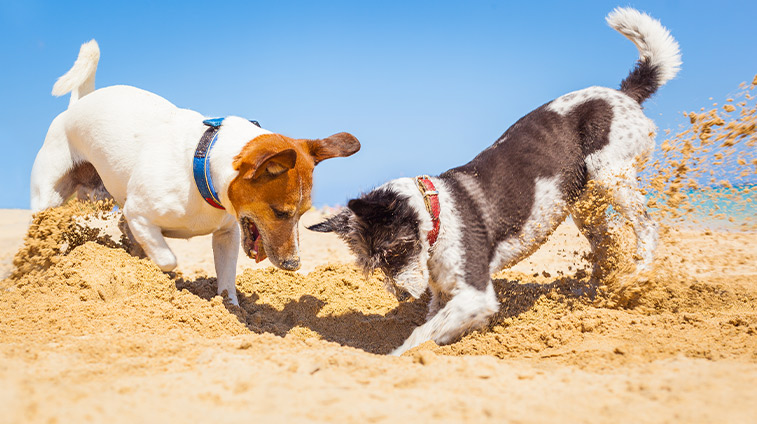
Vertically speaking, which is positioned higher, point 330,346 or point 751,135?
point 751,135

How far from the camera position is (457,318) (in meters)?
3.83

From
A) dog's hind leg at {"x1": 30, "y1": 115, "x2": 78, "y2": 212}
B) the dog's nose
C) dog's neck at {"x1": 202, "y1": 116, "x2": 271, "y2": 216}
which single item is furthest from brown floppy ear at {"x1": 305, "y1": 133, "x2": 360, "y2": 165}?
dog's hind leg at {"x1": 30, "y1": 115, "x2": 78, "y2": 212}

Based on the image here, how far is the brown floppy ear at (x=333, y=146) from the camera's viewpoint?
415 centimetres

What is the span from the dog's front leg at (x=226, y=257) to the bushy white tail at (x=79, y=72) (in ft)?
7.93

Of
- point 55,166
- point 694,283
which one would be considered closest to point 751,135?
point 694,283

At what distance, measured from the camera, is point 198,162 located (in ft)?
13.5

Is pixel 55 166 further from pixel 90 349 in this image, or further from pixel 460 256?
pixel 460 256

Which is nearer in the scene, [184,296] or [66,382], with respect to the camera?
[66,382]

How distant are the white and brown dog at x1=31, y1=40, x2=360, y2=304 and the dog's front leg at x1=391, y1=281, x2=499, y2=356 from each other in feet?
3.60

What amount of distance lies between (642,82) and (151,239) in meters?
4.81

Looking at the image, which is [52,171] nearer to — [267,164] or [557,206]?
[267,164]

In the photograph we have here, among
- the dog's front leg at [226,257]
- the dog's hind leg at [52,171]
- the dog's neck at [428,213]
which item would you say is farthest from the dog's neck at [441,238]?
the dog's hind leg at [52,171]

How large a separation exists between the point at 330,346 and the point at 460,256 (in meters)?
1.30

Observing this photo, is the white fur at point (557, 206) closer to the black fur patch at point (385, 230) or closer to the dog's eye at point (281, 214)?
the black fur patch at point (385, 230)
